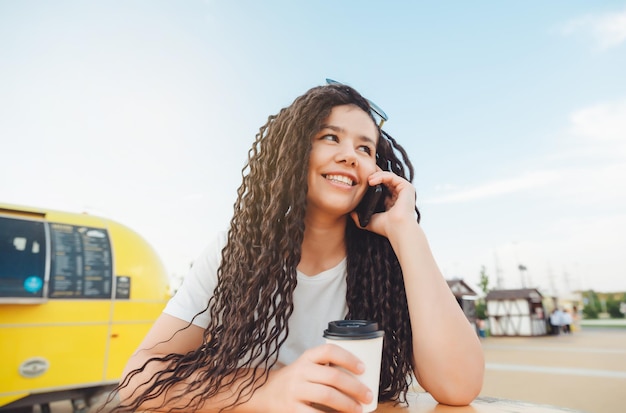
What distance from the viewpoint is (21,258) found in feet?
11.7

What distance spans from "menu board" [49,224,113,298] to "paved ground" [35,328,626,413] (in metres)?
1.86

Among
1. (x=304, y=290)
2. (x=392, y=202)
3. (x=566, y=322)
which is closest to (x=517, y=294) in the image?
(x=566, y=322)

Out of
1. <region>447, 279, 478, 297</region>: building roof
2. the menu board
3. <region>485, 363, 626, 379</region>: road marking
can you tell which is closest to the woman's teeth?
the menu board

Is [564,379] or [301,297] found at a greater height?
[301,297]

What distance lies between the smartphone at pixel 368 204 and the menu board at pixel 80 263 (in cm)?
337

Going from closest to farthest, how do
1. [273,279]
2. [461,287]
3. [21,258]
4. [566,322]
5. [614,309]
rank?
[273,279] → [21,258] → [461,287] → [566,322] → [614,309]

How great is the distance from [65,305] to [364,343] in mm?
3814

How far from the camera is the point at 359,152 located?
5.42 ft

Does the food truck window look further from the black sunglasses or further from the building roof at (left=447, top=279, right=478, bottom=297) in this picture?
the building roof at (left=447, top=279, right=478, bottom=297)

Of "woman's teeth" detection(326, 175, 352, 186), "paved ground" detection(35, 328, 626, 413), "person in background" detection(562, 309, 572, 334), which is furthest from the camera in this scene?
"person in background" detection(562, 309, 572, 334)

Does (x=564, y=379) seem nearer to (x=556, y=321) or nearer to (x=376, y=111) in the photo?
(x=376, y=111)

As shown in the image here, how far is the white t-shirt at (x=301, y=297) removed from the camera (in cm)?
149

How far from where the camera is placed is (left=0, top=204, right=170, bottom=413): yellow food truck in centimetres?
340

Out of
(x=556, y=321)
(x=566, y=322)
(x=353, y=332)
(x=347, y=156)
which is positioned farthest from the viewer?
(x=566, y=322)
